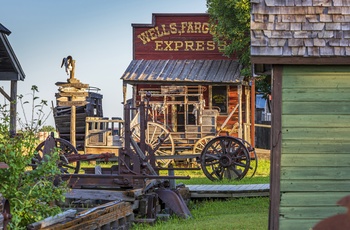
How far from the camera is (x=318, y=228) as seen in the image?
1.51 meters

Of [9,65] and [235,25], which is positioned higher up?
[235,25]

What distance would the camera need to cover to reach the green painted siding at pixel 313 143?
8820mm

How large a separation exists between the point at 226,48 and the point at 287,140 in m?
21.2

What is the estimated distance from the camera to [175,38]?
3284 cm

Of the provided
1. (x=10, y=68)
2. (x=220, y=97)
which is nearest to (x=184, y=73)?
(x=220, y=97)

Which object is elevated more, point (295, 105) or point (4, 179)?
point (295, 105)

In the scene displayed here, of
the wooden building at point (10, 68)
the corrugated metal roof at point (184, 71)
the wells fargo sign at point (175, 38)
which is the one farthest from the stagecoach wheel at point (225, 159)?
the wells fargo sign at point (175, 38)

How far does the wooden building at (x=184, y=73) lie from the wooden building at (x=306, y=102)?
18.6m

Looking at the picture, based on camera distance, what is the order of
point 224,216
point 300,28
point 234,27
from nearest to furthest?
point 300,28, point 224,216, point 234,27

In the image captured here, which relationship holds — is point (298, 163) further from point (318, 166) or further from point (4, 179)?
point (4, 179)

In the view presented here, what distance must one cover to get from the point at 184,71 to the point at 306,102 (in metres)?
21.6

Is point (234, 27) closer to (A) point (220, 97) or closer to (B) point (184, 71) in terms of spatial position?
(B) point (184, 71)

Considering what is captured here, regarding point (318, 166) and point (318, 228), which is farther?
point (318, 166)

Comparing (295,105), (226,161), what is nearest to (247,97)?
(226,161)
